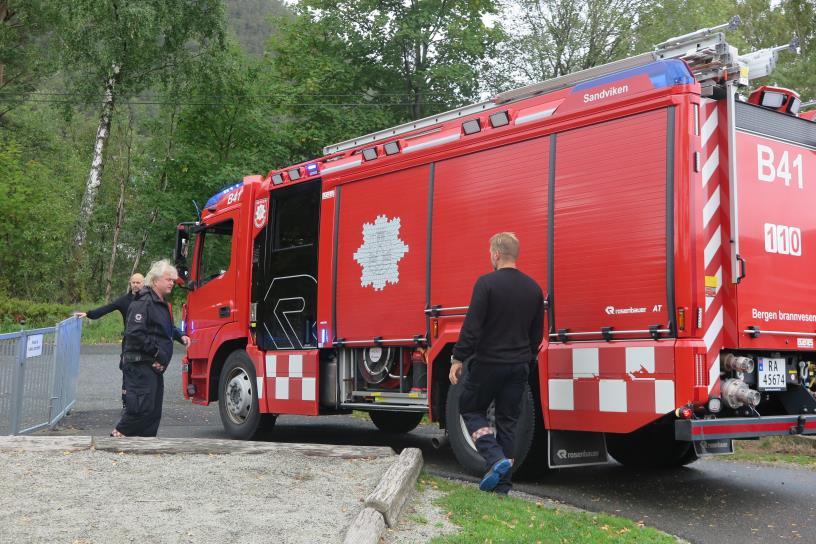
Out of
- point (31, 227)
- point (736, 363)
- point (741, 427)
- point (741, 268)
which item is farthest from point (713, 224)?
point (31, 227)

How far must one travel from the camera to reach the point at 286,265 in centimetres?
1012

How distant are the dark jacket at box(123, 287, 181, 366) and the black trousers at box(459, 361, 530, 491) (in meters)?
3.03

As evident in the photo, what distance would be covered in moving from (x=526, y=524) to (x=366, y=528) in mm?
1188

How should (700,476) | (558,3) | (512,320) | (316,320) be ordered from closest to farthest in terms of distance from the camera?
1. (512,320)
2. (700,476)
3. (316,320)
4. (558,3)

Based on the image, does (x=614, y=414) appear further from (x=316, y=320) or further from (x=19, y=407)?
(x=19, y=407)

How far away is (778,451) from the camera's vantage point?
31.7 ft

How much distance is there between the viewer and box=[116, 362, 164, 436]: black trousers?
7.99 m

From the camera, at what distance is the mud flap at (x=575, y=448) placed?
6.95m

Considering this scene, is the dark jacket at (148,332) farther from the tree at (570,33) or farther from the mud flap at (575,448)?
the tree at (570,33)

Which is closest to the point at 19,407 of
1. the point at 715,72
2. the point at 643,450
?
the point at 643,450

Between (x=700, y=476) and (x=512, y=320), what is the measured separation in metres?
3.12

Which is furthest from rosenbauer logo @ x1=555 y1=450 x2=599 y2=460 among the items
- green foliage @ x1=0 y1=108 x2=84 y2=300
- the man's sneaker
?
green foliage @ x1=0 y1=108 x2=84 y2=300

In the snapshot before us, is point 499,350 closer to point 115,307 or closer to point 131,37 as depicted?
point 115,307

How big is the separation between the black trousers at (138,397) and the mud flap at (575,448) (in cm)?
360
